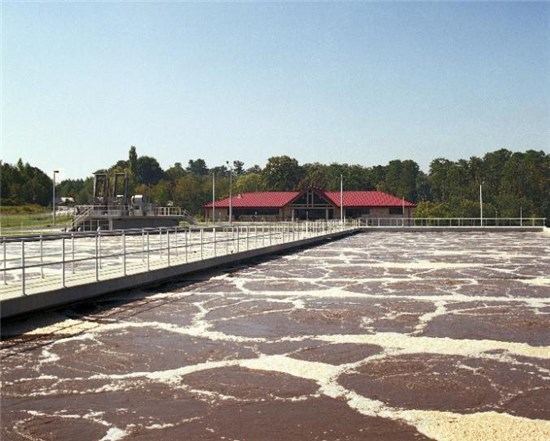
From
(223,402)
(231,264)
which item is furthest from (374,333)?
(231,264)

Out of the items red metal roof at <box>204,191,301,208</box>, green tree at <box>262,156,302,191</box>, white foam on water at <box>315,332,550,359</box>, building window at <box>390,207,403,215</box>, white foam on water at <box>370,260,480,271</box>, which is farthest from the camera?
green tree at <box>262,156,302,191</box>

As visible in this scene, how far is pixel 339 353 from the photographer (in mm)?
10422

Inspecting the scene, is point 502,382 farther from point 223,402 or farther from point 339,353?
point 223,402

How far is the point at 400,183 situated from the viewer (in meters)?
151

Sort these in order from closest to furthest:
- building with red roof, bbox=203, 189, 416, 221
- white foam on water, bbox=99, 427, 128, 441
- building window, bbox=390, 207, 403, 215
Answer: white foam on water, bbox=99, 427, 128, 441 → building with red roof, bbox=203, 189, 416, 221 → building window, bbox=390, 207, 403, 215

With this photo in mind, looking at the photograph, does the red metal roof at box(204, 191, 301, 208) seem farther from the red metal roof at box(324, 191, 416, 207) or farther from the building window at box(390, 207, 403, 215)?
the building window at box(390, 207, 403, 215)

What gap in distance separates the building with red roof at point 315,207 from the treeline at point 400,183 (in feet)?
48.2

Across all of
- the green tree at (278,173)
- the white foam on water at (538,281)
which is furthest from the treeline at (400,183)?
the white foam on water at (538,281)

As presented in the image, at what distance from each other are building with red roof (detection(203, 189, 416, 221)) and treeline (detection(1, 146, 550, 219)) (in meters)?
14.7

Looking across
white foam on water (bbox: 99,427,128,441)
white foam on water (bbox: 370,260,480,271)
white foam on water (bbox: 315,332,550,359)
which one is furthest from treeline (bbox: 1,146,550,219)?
white foam on water (bbox: 99,427,128,441)

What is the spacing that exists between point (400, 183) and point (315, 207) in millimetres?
66968

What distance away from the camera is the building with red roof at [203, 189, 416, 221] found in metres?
87.2

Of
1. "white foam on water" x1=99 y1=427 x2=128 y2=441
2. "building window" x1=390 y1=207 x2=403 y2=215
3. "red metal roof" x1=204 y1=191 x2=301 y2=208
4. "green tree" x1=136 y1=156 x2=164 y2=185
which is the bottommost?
"white foam on water" x1=99 y1=427 x2=128 y2=441

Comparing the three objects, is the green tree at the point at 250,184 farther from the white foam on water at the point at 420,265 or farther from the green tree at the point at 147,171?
the white foam on water at the point at 420,265
